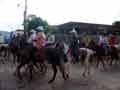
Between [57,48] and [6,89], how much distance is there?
101 inches

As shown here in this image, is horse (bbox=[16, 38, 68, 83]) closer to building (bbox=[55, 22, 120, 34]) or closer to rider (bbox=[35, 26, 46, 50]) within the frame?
rider (bbox=[35, 26, 46, 50])

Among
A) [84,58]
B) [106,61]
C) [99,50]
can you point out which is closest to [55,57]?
[84,58]

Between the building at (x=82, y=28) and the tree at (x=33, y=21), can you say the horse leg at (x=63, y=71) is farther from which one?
the tree at (x=33, y=21)

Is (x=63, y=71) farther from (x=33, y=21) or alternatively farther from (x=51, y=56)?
(x=33, y=21)

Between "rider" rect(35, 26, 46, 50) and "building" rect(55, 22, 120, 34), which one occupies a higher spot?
"building" rect(55, 22, 120, 34)

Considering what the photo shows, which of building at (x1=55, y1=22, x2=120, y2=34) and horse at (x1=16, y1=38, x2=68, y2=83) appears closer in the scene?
horse at (x1=16, y1=38, x2=68, y2=83)

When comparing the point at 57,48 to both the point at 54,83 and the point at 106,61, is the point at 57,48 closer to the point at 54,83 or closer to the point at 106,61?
the point at 54,83

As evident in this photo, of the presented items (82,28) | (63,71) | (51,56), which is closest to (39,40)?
(51,56)

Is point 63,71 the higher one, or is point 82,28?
point 82,28

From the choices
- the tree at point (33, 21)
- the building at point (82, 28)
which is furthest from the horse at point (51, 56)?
the tree at point (33, 21)

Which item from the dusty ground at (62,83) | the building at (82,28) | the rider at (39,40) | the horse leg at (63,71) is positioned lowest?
the dusty ground at (62,83)

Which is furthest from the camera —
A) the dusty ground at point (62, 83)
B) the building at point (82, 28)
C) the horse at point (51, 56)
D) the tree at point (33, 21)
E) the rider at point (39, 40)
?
the tree at point (33, 21)

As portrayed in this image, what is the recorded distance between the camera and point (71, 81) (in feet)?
32.0

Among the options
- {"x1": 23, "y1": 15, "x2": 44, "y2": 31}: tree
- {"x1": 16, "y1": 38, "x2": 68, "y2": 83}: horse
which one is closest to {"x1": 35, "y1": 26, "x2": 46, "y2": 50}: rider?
{"x1": 16, "y1": 38, "x2": 68, "y2": 83}: horse
